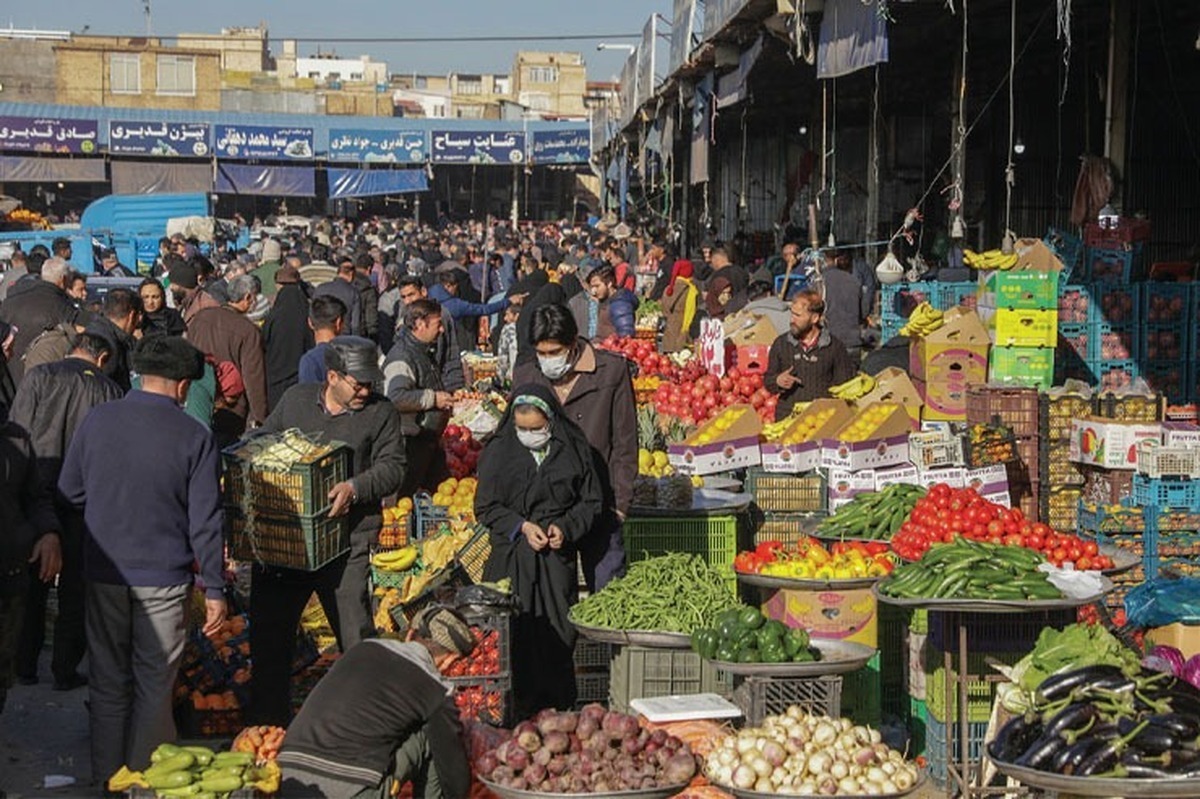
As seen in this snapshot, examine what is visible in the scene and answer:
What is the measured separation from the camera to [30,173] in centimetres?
5616

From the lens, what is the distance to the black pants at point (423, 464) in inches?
388

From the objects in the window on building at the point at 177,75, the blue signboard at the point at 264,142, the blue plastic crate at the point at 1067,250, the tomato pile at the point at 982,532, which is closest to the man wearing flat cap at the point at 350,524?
the tomato pile at the point at 982,532

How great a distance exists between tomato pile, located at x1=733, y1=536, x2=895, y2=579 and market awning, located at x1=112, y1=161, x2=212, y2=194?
52879 millimetres

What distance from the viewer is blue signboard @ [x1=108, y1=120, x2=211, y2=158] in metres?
57.3

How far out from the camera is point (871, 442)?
969cm

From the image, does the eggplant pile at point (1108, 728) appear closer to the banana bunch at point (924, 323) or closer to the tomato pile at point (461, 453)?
the tomato pile at point (461, 453)

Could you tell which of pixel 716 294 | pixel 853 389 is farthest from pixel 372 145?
pixel 853 389

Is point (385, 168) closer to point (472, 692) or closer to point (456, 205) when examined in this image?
point (456, 205)

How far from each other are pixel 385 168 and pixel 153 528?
190 ft

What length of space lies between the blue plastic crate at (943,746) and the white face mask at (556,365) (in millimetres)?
2274

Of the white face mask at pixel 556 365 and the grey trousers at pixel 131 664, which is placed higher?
the white face mask at pixel 556 365

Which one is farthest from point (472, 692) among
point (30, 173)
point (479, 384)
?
point (30, 173)

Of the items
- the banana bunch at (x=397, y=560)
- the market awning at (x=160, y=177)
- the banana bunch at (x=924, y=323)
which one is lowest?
the banana bunch at (x=397, y=560)

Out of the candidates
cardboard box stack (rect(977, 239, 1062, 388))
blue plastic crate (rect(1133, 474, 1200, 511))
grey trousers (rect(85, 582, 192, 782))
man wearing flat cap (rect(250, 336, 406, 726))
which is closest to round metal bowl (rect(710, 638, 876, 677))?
man wearing flat cap (rect(250, 336, 406, 726))
